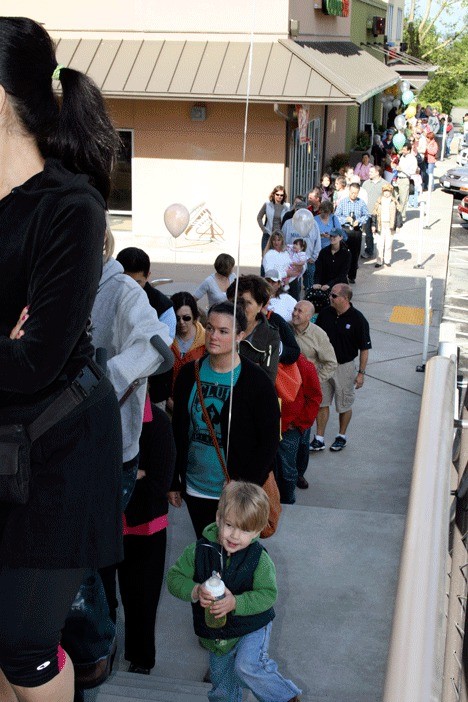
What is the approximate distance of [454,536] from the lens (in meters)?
2.84

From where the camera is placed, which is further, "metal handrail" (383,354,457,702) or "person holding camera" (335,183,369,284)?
"person holding camera" (335,183,369,284)

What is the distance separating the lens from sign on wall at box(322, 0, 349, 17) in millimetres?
20875

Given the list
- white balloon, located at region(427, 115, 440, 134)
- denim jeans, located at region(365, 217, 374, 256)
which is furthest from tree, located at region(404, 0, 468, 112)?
denim jeans, located at region(365, 217, 374, 256)

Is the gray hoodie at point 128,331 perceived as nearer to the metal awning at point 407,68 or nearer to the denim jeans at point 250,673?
the denim jeans at point 250,673

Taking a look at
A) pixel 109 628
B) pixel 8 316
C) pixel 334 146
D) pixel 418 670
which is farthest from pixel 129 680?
pixel 334 146

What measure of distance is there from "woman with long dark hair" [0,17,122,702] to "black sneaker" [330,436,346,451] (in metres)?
6.63

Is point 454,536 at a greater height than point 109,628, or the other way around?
point 454,536

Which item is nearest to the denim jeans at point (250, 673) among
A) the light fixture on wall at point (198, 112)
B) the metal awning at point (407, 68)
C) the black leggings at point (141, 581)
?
the black leggings at point (141, 581)

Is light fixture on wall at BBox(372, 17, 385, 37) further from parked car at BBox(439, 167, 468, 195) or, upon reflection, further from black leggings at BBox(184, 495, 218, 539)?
black leggings at BBox(184, 495, 218, 539)

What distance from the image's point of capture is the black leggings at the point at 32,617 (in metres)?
2.14

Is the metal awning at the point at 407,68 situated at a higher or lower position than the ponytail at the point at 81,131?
higher

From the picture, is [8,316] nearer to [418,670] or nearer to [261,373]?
[418,670]

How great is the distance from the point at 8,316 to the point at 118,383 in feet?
3.47

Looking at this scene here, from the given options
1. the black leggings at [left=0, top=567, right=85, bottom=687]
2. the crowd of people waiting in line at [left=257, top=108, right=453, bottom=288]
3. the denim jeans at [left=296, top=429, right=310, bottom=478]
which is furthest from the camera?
the crowd of people waiting in line at [left=257, top=108, right=453, bottom=288]
